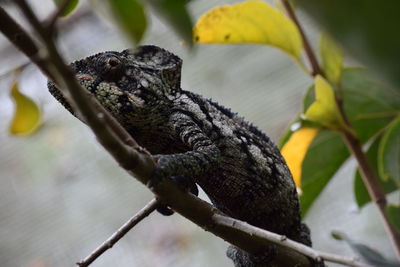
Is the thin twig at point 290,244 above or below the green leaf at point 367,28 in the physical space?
below

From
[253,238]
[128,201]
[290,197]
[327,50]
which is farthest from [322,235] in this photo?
[253,238]

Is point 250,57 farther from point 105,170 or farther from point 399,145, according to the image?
point 399,145

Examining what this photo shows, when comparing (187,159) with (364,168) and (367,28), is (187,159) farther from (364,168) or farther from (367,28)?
(367,28)

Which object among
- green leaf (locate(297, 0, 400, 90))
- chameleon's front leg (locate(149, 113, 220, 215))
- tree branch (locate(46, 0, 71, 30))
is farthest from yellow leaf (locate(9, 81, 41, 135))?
green leaf (locate(297, 0, 400, 90))

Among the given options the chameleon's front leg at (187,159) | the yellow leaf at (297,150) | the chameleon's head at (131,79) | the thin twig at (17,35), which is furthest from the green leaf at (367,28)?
the yellow leaf at (297,150)

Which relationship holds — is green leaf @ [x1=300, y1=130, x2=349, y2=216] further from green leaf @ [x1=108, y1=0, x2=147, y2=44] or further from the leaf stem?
green leaf @ [x1=108, y1=0, x2=147, y2=44]

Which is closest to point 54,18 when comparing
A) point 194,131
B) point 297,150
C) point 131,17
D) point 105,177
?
point 131,17

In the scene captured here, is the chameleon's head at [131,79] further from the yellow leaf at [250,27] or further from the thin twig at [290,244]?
the thin twig at [290,244]
